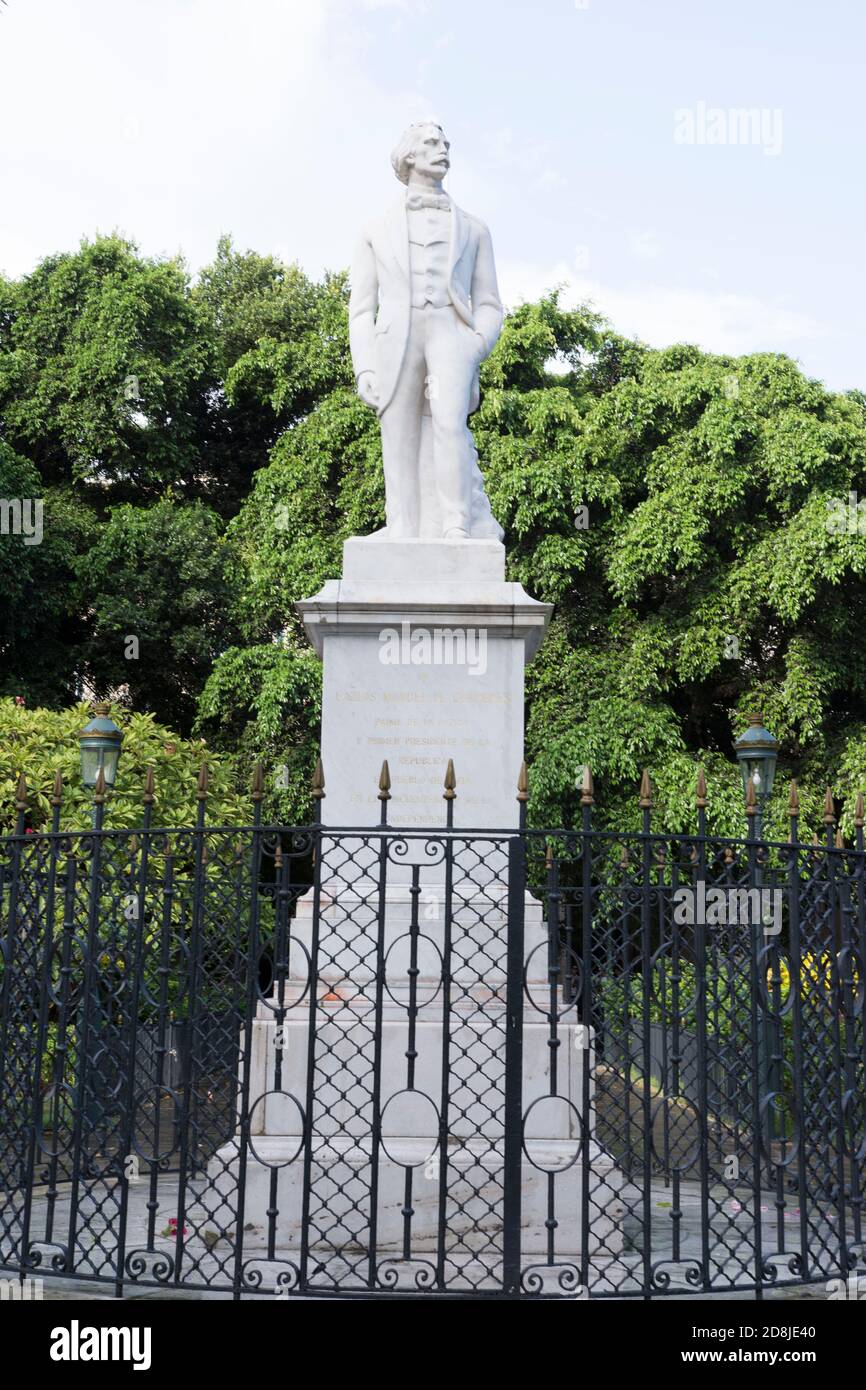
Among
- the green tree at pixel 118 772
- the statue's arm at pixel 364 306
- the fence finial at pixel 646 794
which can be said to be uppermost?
the statue's arm at pixel 364 306

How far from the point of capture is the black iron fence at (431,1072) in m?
5.87

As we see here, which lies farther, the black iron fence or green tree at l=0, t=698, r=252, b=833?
green tree at l=0, t=698, r=252, b=833

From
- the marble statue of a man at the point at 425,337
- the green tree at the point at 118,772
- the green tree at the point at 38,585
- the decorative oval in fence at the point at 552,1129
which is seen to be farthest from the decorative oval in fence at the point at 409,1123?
the green tree at the point at 38,585

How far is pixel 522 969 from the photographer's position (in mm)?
5969

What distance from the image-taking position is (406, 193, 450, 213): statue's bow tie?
9.12 meters

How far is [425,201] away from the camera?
29.9 ft

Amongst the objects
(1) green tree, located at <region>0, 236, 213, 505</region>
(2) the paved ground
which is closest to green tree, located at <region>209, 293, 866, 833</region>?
(1) green tree, located at <region>0, 236, 213, 505</region>

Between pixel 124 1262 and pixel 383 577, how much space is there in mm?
4340

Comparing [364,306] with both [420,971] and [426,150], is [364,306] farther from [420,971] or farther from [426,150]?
[420,971]

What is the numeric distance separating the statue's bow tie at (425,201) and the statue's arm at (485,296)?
0.32 metres

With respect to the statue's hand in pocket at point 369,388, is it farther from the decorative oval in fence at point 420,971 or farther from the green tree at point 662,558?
the green tree at point 662,558

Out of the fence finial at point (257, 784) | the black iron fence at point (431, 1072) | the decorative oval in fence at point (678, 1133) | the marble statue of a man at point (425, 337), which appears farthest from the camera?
the marble statue of a man at point (425, 337)

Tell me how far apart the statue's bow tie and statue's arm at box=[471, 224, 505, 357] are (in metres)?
0.32

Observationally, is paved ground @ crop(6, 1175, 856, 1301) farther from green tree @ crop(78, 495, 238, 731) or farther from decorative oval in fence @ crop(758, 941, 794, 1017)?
green tree @ crop(78, 495, 238, 731)
